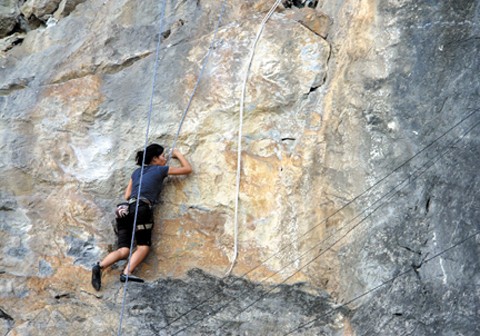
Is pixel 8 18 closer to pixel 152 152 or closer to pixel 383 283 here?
pixel 152 152

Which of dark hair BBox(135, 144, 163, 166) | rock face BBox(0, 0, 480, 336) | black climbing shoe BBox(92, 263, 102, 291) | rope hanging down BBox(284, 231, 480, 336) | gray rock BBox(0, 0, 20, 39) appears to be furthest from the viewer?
gray rock BBox(0, 0, 20, 39)

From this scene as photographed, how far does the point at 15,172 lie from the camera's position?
9.05 meters

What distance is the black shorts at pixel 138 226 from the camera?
26.6 ft

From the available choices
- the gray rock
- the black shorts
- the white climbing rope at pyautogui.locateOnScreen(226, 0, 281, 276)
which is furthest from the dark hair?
the gray rock

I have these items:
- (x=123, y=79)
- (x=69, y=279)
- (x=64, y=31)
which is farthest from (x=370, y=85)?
(x=64, y=31)

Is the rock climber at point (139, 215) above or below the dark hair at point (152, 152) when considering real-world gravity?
below

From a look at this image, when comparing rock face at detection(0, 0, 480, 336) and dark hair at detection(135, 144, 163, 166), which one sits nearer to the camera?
rock face at detection(0, 0, 480, 336)

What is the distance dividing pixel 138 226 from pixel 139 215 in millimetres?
121

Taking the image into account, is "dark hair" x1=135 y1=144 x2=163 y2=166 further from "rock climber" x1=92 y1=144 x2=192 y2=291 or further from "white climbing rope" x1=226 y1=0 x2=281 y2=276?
"white climbing rope" x1=226 y1=0 x2=281 y2=276

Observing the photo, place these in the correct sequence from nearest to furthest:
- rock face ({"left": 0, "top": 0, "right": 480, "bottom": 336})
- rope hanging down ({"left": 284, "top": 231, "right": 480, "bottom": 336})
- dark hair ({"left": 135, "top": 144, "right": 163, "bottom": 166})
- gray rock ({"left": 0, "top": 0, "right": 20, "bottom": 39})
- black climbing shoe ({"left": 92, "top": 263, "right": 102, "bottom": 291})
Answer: rope hanging down ({"left": 284, "top": 231, "right": 480, "bottom": 336})
rock face ({"left": 0, "top": 0, "right": 480, "bottom": 336})
black climbing shoe ({"left": 92, "top": 263, "right": 102, "bottom": 291})
dark hair ({"left": 135, "top": 144, "right": 163, "bottom": 166})
gray rock ({"left": 0, "top": 0, "right": 20, "bottom": 39})

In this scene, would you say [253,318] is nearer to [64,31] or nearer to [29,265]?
[29,265]

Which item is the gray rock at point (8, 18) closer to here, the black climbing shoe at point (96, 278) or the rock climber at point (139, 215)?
the rock climber at point (139, 215)

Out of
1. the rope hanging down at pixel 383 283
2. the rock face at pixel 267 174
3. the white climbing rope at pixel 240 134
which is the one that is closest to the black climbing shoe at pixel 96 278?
the rock face at pixel 267 174

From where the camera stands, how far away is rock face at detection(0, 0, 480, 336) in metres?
7.56
